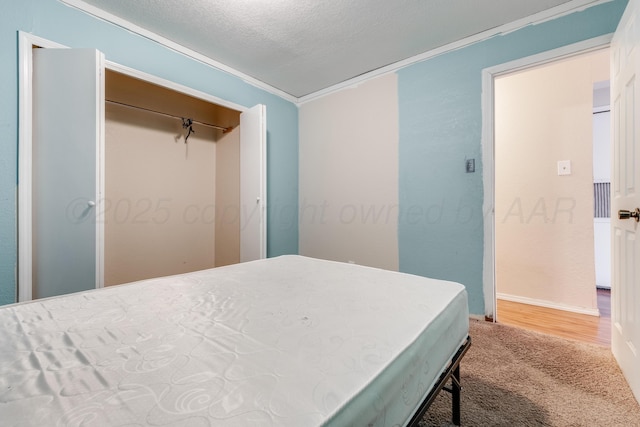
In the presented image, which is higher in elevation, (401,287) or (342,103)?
(342,103)

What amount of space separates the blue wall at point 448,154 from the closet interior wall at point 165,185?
79.2 inches

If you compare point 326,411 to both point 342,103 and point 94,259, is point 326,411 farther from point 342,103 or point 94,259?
point 342,103

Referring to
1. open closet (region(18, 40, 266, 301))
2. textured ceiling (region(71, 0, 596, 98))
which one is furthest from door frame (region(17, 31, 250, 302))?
textured ceiling (region(71, 0, 596, 98))

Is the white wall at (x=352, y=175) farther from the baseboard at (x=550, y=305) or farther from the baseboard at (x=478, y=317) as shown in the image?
the baseboard at (x=550, y=305)

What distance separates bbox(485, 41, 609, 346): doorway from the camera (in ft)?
8.23

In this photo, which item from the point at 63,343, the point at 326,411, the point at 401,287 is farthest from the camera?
the point at 401,287

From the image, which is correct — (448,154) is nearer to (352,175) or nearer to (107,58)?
(352,175)

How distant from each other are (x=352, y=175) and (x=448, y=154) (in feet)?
3.55

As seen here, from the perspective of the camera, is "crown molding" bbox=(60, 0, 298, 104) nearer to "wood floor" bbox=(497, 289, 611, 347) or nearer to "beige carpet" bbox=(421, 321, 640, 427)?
"beige carpet" bbox=(421, 321, 640, 427)

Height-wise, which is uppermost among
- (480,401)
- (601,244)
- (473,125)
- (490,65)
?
(490,65)

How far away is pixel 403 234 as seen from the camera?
9.07 feet

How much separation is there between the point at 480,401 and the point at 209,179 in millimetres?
3370

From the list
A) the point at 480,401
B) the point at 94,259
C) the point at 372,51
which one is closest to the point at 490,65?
the point at 372,51

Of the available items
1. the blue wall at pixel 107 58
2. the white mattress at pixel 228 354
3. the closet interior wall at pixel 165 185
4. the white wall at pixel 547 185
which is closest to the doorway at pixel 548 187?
the white wall at pixel 547 185
